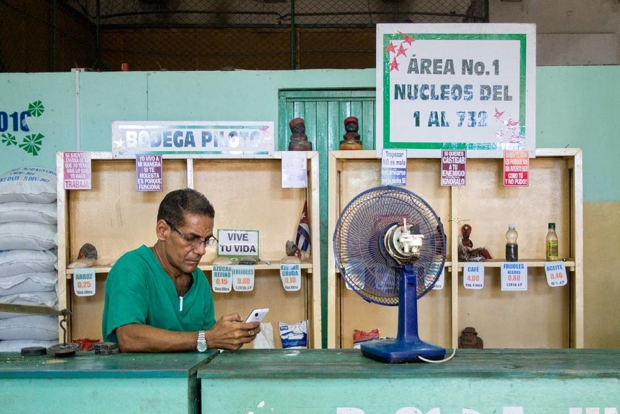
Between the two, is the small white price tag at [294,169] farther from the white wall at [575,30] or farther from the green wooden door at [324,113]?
the white wall at [575,30]

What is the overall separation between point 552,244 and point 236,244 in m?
1.88

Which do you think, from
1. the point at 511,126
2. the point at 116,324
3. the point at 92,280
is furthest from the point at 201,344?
the point at 511,126

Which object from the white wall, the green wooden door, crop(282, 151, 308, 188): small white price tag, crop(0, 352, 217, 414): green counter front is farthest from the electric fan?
the white wall

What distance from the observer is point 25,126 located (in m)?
4.27

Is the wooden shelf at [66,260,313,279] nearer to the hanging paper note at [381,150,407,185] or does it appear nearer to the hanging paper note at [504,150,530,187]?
the hanging paper note at [381,150,407,185]

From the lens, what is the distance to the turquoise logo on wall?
425cm

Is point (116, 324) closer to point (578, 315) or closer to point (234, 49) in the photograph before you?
point (578, 315)

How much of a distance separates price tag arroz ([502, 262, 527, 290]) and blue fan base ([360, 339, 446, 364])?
186 cm

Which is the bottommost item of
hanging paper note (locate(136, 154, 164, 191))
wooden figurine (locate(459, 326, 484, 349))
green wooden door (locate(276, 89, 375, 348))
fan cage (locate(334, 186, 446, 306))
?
wooden figurine (locate(459, 326, 484, 349))

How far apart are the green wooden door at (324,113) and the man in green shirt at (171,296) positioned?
1.81 meters

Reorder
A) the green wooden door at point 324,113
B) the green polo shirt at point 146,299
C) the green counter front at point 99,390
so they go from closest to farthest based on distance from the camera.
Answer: the green counter front at point 99,390, the green polo shirt at point 146,299, the green wooden door at point 324,113

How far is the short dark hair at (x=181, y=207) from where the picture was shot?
2457 mm

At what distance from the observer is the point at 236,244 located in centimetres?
394

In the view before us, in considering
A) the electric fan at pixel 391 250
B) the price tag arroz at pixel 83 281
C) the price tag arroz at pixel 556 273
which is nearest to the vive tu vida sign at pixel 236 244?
the price tag arroz at pixel 83 281
